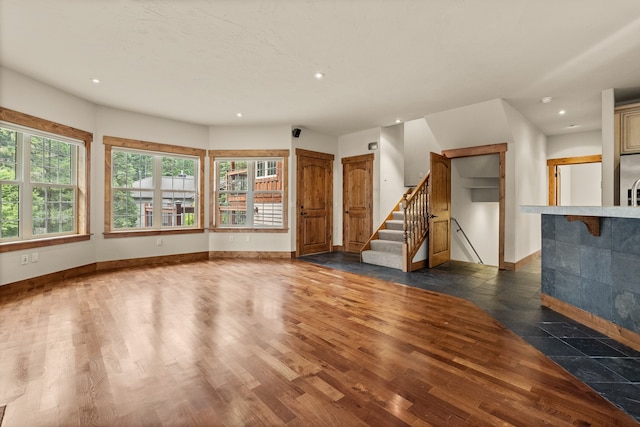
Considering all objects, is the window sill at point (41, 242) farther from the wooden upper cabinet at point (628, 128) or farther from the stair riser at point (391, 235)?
the wooden upper cabinet at point (628, 128)

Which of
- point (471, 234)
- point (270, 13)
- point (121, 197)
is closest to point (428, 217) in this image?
point (471, 234)

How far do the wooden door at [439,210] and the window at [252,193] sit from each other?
2.96m

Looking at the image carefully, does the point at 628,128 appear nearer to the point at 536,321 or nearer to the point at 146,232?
the point at 536,321

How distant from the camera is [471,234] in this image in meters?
6.64

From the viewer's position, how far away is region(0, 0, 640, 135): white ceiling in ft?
8.11

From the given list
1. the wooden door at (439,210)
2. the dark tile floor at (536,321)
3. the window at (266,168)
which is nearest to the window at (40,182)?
the window at (266,168)

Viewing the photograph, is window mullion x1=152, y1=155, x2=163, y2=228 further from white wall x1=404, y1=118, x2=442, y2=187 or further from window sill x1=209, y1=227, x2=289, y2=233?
white wall x1=404, y1=118, x2=442, y2=187

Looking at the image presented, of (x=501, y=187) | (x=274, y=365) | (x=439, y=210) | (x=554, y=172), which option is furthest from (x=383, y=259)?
(x=554, y=172)

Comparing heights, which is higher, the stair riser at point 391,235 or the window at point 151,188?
the window at point 151,188

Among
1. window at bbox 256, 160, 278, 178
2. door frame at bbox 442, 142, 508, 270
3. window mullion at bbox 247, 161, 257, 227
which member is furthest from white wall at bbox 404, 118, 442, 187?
window mullion at bbox 247, 161, 257, 227

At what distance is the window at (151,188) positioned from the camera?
5211 millimetres

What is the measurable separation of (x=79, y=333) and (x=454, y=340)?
323 cm

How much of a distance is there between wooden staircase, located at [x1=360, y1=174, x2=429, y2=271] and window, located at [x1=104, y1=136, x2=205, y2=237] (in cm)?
366

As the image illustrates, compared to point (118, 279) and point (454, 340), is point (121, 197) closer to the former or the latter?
point (118, 279)
